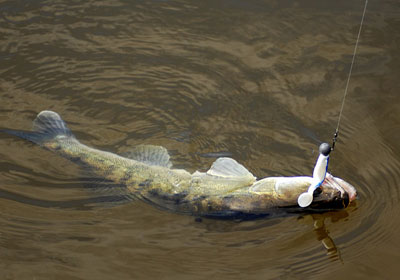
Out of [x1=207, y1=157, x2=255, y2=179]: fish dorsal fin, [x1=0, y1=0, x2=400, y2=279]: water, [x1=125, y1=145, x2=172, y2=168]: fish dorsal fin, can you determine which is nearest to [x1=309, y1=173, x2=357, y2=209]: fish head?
[x1=0, y1=0, x2=400, y2=279]: water

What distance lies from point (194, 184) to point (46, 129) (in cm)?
200

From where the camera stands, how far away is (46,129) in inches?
257

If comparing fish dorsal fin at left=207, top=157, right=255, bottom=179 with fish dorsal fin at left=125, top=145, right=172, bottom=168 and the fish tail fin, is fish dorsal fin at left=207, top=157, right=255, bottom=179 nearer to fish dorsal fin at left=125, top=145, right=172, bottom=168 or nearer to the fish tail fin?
fish dorsal fin at left=125, top=145, right=172, bottom=168

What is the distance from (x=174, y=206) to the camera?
224 inches

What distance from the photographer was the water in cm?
532

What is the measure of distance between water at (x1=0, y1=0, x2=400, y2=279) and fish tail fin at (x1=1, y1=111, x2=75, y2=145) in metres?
0.18

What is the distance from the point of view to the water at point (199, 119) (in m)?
5.32

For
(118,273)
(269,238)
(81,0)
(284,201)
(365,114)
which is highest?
(81,0)

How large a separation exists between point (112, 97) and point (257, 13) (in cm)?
307

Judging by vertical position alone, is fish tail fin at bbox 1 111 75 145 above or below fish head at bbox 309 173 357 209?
below

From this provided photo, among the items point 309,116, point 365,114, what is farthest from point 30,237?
point 365,114

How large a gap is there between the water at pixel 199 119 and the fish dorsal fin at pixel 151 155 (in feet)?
0.82

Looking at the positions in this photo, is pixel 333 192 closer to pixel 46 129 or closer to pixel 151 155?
pixel 151 155

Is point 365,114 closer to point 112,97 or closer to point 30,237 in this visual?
point 112,97
